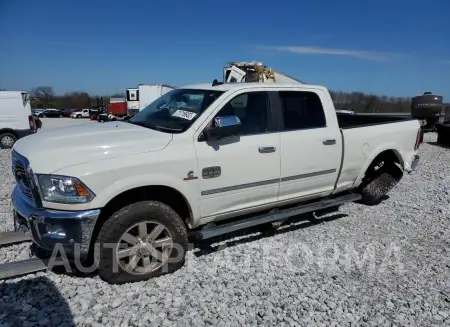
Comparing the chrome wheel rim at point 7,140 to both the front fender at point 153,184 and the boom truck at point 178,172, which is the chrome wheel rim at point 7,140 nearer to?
the boom truck at point 178,172

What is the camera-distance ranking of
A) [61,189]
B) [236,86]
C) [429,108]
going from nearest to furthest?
[61,189] < [236,86] < [429,108]

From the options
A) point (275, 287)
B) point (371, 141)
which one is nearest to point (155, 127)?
point (275, 287)

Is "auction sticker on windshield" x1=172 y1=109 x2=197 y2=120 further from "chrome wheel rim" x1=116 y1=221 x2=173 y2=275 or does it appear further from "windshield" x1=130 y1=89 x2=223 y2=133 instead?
"chrome wheel rim" x1=116 y1=221 x2=173 y2=275

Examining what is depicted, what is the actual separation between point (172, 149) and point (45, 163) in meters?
1.11

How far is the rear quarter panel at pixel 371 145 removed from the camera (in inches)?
192

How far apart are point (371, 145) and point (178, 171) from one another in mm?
3123

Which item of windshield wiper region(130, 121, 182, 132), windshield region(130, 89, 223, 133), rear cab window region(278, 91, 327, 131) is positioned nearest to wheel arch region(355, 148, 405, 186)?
rear cab window region(278, 91, 327, 131)

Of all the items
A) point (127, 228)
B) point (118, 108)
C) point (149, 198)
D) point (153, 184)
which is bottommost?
point (118, 108)

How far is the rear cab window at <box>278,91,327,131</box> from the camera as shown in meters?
4.33

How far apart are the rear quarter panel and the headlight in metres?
3.39

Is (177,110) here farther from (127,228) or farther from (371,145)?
(371,145)

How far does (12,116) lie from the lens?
1341 cm

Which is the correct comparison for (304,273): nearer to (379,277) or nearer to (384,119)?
(379,277)

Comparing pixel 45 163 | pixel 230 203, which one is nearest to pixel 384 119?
pixel 230 203
